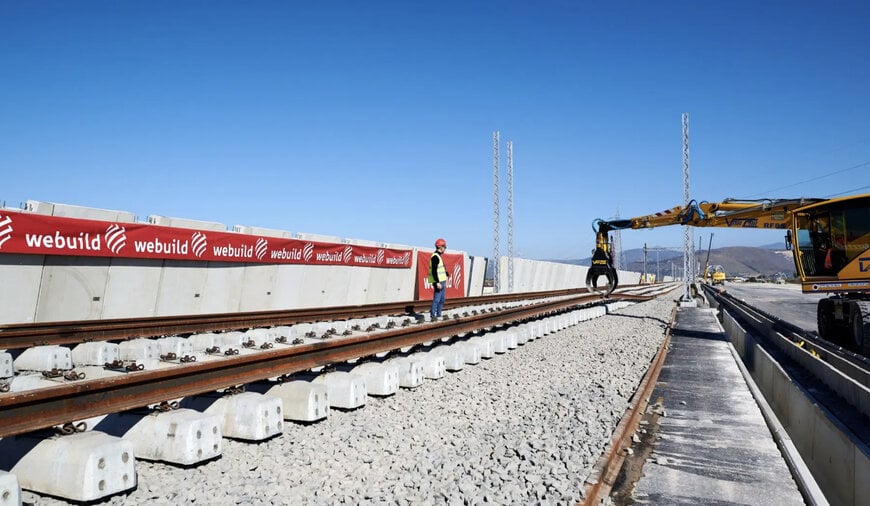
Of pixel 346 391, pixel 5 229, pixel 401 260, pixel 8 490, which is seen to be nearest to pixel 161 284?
pixel 5 229

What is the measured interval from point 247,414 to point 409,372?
256 centimetres

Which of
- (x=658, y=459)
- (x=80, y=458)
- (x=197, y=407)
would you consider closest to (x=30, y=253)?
(x=197, y=407)

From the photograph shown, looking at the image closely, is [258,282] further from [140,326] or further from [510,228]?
[510,228]

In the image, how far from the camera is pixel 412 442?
202 inches

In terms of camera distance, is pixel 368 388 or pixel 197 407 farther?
pixel 368 388

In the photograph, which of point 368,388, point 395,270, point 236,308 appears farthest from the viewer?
point 395,270

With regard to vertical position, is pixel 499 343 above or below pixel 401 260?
below

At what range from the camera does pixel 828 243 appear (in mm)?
12977

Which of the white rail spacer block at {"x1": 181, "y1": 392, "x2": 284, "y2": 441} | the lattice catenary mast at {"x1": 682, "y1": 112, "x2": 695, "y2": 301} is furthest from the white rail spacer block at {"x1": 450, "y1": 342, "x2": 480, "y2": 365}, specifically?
the lattice catenary mast at {"x1": 682, "y1": 112, "x2": 695, "y2": 301}

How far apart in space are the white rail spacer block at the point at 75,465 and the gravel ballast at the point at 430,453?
0.35 ft

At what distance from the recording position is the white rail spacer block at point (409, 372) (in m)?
7.05

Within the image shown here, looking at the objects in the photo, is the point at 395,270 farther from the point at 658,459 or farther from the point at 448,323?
the point at 658,459

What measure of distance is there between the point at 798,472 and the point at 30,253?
1050cm

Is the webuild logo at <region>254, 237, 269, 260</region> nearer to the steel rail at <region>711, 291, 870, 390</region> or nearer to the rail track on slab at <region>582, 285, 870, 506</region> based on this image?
the rail track on slab at <region>582, 285, 870, 506</region>
